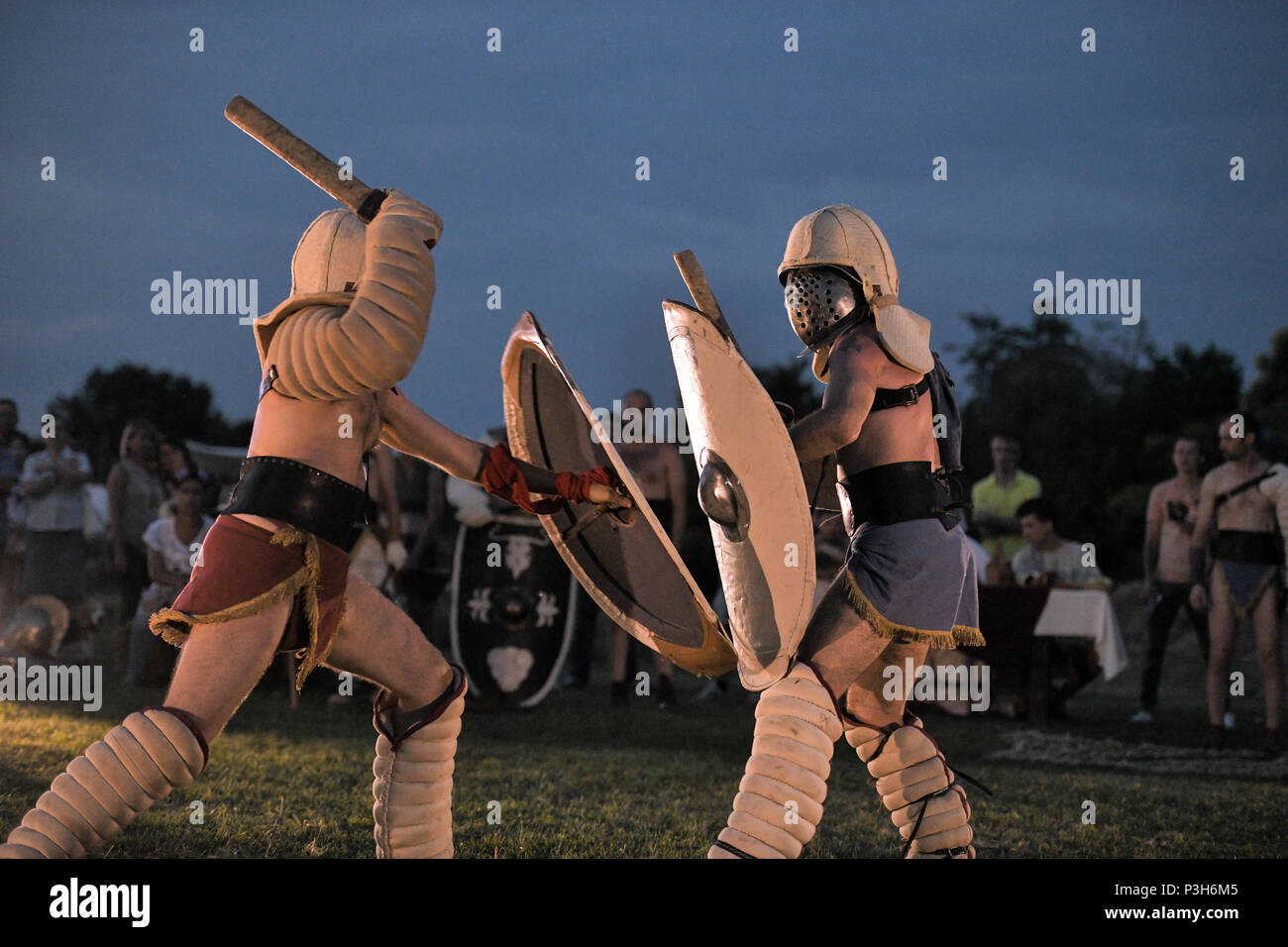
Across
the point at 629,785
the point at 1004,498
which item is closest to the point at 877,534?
A: the point at 629,785

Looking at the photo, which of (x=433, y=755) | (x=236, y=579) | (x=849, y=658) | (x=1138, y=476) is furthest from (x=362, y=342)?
(x=1138, y=476)

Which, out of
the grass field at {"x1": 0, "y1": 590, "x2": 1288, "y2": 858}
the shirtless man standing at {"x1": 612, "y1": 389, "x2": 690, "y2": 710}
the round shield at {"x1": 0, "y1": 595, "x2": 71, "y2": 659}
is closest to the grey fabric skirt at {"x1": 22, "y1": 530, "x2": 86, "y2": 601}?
the round shield at {"x1": 0, "y1": 595, "x2": 71, "y2": 659}

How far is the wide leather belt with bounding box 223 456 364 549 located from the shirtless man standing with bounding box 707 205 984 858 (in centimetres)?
115

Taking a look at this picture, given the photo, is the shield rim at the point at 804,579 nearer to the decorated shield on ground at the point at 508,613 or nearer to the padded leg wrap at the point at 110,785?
the padded leg wrap at the point at 110,785

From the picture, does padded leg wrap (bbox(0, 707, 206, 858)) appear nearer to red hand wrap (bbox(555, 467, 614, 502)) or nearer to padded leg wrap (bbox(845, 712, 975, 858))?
red hand wrap (bbox(555, 467, 614, 502))

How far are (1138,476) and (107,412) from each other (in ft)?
90.0

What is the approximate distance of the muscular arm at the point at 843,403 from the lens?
3.17 meters

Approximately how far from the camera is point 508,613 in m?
6.77

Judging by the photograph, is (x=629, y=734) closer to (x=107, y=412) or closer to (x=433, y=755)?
(x=433, y=755)

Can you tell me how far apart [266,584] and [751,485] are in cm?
118

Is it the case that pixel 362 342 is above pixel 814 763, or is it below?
above

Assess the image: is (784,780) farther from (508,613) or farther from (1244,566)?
(1244,566)

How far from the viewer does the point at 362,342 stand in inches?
121
